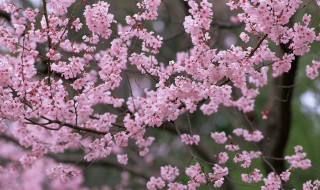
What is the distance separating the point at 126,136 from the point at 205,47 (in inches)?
38.7

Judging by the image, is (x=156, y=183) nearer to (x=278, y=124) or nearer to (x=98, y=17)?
(x=98, y=17)

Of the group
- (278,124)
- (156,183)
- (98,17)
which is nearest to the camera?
(98,17)

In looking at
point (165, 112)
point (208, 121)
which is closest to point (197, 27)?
point (165, 112)

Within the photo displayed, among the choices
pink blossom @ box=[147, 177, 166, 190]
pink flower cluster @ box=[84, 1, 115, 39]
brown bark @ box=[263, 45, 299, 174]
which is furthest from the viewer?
brown bark @ box=[263, 45, 299, 174]

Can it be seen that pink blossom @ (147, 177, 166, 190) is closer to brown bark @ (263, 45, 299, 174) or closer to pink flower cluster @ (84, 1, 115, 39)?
pink flower cluster @ (84, 1, 115, 39)

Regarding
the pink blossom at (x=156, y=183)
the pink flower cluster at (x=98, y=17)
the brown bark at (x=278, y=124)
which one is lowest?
the pink blossom at (x=156, y=183)

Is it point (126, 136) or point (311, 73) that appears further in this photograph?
point (311, 73)

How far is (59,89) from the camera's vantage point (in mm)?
3770

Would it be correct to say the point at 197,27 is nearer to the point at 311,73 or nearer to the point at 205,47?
the point at 205,47

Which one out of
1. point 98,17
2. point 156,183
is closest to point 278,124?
point 156,183

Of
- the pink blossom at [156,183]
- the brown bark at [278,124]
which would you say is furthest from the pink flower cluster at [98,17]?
the brown bark at [278,124]

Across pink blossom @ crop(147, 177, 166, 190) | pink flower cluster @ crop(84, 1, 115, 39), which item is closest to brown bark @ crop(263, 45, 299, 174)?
pink blossom @ crop(147, 177, 166, 190)

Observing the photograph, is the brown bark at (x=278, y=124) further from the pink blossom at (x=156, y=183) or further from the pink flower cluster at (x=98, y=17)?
the pink flower cluster at (x=98, y=17)

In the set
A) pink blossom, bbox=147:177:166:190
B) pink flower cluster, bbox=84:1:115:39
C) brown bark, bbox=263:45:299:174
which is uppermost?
brown bark, bbox=263:45:299:174
